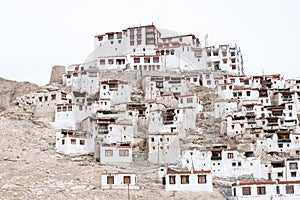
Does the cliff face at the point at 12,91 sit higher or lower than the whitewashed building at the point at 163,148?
higher

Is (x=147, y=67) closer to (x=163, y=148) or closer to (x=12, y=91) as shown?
(x=163, y=148)

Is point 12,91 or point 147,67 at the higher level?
point 147,67

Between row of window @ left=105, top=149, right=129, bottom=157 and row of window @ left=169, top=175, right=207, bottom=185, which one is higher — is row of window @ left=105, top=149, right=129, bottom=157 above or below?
above

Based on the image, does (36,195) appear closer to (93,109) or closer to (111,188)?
(111,188)

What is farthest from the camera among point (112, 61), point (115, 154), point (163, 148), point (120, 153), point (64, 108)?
point (112, 61)

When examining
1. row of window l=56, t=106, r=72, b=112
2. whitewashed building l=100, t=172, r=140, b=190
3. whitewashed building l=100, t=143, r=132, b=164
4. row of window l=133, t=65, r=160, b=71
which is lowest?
whitewashed building l=100, t=172, r=140, b=190

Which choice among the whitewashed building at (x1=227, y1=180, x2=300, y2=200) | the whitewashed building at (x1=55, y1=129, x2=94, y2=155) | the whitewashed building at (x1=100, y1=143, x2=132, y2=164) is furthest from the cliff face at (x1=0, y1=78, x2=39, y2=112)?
the whitewashed building at (x1=227, y1=180, x2=300, y2=200)

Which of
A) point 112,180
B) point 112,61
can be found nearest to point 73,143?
point 112,180

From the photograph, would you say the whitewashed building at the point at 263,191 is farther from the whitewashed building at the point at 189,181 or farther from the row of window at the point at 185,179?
the row of window at the point at 185,179

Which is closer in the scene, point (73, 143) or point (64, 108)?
point (73, 143)

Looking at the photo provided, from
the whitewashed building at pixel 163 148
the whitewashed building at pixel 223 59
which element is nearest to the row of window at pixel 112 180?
the whitewashed building at pixel 163 148

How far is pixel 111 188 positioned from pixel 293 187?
16.3 metres

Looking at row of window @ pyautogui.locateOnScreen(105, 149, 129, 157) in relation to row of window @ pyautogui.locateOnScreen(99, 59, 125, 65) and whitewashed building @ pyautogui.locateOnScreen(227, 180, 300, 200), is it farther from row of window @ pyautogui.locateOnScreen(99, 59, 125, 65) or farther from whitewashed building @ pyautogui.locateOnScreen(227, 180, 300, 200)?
row of window @ pyautogui.locateOnScreen(99, 59, 125, 65)

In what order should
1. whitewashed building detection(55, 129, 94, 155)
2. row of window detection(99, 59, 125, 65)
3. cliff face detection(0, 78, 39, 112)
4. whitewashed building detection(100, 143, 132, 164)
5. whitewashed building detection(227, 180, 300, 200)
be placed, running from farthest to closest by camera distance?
cliff face detection(0, 78, 39, 112), row of window detection(99, 59, 125, 65), whitewashed building detection(55, 129, 94, 155), whitewashed building detection(100, 143, 132, 164), whitewashed building detection(227, 180, 300, 200)
